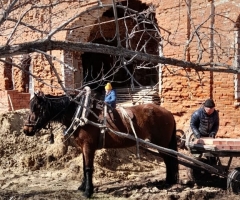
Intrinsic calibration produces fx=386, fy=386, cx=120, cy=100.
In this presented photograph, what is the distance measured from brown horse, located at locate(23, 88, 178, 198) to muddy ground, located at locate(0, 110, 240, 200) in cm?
44

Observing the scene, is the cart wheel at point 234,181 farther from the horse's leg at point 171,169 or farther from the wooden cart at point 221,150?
the horse's leg at point 171,169

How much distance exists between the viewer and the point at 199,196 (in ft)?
21.5

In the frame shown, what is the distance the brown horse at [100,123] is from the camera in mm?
6949

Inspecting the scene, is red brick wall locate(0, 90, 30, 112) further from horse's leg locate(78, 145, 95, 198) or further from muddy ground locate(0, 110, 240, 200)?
horse's leg locate(78, 145, 95, 198)

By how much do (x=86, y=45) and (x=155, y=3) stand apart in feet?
23.3

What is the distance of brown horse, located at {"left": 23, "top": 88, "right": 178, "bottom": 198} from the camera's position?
6.95m

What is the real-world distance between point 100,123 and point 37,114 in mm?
1156

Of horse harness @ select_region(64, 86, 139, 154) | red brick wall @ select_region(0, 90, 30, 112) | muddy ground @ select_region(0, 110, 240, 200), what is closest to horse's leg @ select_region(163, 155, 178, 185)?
muddy ground @ select_region(0, 110, 240, 200)

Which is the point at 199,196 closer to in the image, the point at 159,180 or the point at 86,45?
the point at 159,180

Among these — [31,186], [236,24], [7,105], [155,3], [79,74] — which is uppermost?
[155,3]

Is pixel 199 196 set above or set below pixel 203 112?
below

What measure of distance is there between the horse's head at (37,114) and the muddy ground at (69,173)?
0.54 meters

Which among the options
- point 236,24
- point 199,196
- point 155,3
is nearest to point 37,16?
point 155,3

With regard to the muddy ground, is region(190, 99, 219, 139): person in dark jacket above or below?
above
